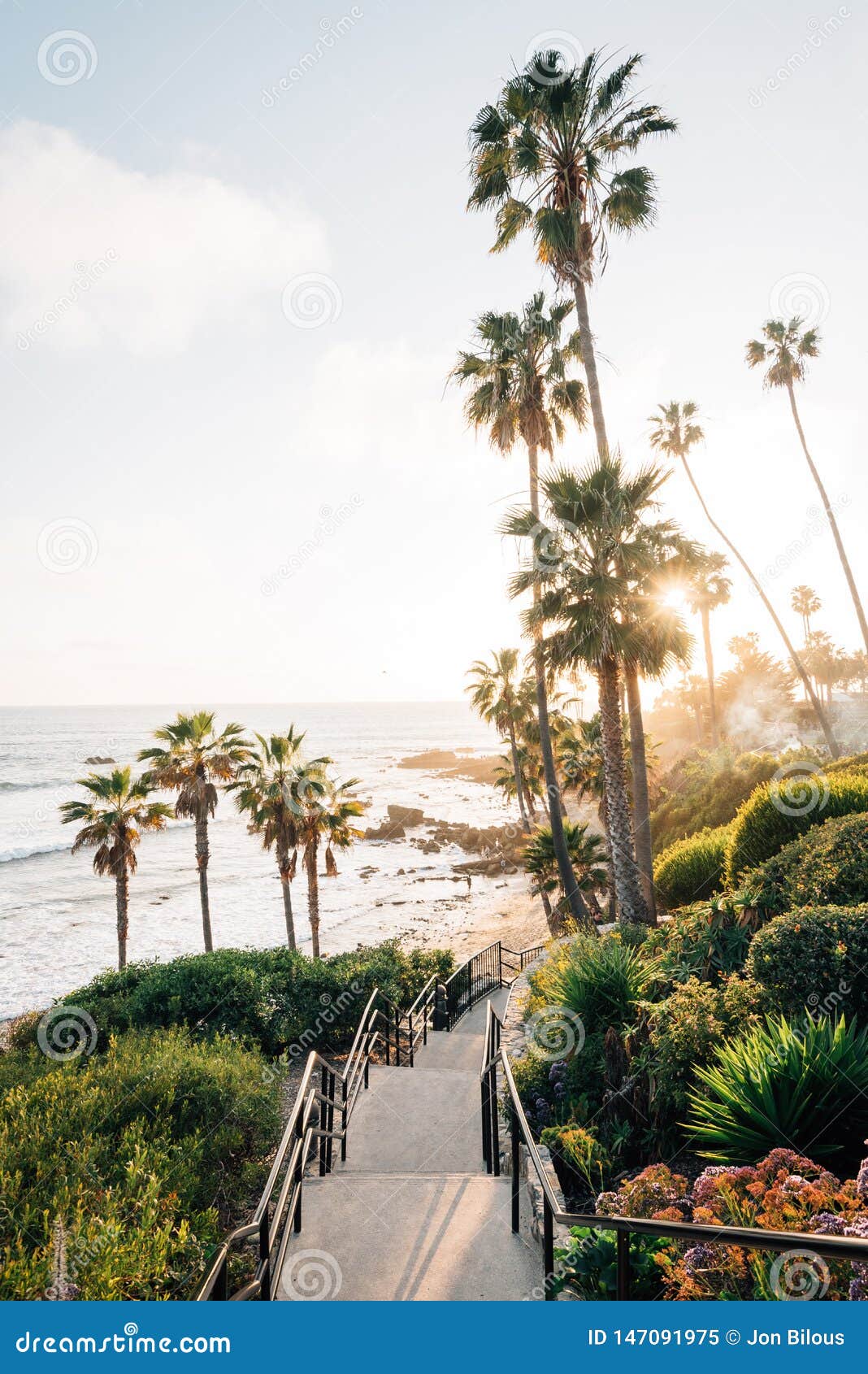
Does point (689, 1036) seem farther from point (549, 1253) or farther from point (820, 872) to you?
point (549, 1253)

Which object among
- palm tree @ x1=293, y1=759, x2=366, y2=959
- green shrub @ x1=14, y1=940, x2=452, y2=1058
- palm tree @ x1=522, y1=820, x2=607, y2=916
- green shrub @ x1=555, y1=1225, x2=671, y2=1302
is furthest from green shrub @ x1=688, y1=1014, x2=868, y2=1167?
palm tree @ x1=293, y1=759, x2=366, y2=959

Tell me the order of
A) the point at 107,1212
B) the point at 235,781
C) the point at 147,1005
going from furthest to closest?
the point at 235,781
the point at 147,1005
the point at 107,1212

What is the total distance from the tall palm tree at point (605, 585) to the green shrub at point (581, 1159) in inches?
308

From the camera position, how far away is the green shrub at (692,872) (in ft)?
46.3

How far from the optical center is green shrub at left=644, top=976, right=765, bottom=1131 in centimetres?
609

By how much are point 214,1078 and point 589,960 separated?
5036 mm

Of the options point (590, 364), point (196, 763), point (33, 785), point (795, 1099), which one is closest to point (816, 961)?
point (795, 1099)

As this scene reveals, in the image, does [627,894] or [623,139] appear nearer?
[627,894]

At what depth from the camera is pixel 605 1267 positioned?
12.4 feet

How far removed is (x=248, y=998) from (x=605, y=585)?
35.5ft

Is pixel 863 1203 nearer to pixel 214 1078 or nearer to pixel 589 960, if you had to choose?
pixel 589 960

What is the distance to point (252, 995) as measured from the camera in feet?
42.0

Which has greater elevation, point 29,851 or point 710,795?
point 710,795
